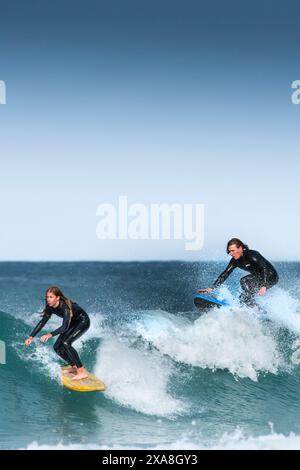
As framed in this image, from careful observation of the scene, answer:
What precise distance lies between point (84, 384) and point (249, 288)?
3507 mm

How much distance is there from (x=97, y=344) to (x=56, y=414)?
8.06 ft

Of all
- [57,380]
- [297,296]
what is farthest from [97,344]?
[297,296]

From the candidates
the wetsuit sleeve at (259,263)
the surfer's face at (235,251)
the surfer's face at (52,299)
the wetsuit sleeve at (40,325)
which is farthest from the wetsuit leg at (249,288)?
the wetsuit sleeve at (40,325)

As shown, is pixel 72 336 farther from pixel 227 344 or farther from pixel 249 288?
pixel 249 288

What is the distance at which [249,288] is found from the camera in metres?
9.41

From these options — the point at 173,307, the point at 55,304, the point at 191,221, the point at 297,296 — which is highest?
the point at 191,221

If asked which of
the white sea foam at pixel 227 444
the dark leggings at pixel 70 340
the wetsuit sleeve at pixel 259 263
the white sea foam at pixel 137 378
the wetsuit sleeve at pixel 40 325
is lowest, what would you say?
the white sea foam at pixel 227 444

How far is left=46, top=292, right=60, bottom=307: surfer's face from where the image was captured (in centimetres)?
709

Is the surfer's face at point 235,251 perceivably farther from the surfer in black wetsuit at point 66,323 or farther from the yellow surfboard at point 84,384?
the yellow surfboard at point 84,384

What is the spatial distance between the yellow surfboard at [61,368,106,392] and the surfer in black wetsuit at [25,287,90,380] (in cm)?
7

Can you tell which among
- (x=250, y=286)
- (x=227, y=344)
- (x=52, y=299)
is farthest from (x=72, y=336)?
(x=250, y=286)

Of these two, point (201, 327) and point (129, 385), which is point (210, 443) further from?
point (201, 327)

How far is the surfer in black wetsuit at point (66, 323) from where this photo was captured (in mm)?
7164
